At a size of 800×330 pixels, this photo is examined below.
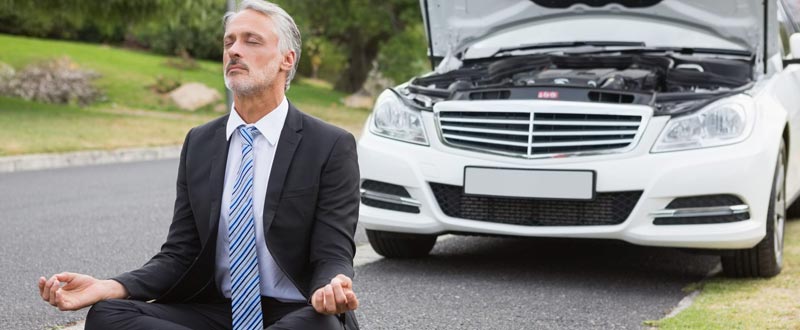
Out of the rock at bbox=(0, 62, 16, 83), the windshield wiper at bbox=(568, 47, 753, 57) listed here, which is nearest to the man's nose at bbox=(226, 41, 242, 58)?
the windshield wiper at bbox=(568, 47, 753, 57)

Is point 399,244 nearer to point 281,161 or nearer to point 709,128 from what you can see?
point 709,128

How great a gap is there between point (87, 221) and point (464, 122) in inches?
136

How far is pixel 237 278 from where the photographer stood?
3.03m

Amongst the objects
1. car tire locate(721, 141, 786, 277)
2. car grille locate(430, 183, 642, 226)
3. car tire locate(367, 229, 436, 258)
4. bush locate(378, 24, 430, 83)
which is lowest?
bush locate(378, 24, 430, 83)

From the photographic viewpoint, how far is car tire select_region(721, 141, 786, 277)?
5.51m

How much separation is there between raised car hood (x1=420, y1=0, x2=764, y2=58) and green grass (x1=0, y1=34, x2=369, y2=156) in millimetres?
8239

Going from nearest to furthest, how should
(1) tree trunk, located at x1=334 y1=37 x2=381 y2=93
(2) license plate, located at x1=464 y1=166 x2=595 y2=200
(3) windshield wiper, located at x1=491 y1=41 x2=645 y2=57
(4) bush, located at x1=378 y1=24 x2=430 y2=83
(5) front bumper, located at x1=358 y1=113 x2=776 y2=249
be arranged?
(5) front bumper, located at x1=358 y1=113 x2=776 y2=249 → (2) license plate, located at x1=464 y1=166 x2=595 y2=200 → (3) windshield wiper, located at x1=491 y1=41 x2=645 y2=57 → (4) bush, located at x1=378 y1=24 x2=430 y2=83 → (1) tree trunk, located at x1=334 y1=37 x2=381 y2=93

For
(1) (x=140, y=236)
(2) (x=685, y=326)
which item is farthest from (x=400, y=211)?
(1) (x=140, y=236)

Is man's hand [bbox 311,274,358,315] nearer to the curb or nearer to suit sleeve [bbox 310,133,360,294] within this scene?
suit sleeve [bbox 310,133,360,294]

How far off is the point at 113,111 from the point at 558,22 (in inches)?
644

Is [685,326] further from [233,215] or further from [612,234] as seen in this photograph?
[233,215]

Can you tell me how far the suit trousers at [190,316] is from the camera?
2.88 meters

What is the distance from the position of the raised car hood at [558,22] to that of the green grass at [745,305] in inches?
60.2

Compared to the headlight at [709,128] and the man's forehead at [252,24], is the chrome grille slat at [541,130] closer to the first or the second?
the headlight at [709,128]
